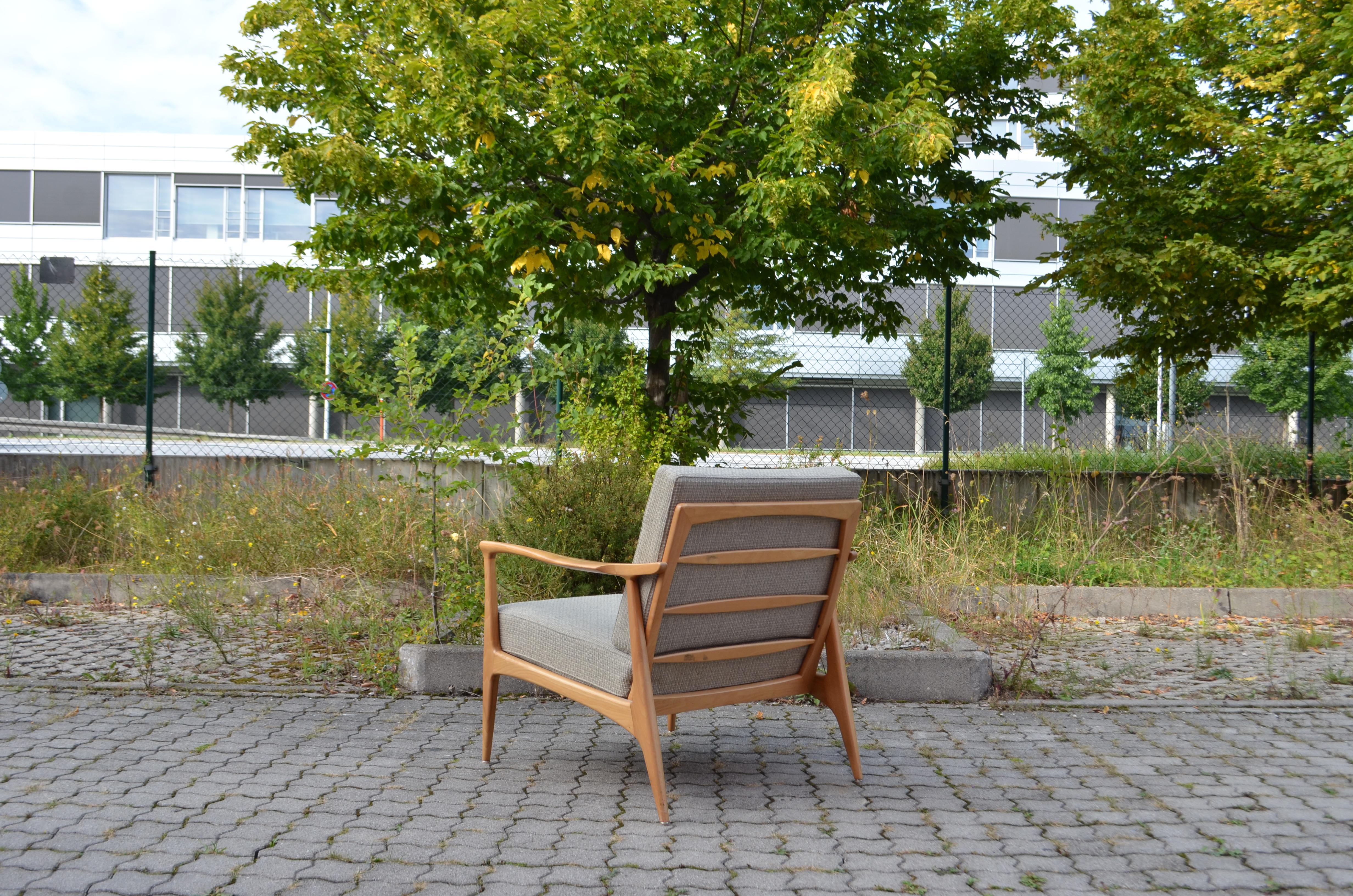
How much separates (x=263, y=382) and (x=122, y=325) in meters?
3.86

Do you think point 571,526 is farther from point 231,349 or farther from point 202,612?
point 231,349

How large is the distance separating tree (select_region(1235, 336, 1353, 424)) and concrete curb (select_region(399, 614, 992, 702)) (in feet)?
55.3

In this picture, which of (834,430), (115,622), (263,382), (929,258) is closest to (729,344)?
(263,382)

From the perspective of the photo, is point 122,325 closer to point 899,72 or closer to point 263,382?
point 263,382

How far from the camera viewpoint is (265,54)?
26.4 feet

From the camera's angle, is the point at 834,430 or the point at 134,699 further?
the point at 834,430

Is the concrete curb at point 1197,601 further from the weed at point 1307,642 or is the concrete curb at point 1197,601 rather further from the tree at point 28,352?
the tree at point 28,352

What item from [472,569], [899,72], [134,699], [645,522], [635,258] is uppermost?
[899,72]

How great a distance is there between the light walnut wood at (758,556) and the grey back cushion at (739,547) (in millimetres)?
14

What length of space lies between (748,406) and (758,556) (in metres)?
5.71

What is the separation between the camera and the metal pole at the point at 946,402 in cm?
887

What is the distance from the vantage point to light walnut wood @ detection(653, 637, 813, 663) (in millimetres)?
3387

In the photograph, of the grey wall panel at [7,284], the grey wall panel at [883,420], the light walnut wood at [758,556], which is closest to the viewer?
the light walnut wood at [758,556]

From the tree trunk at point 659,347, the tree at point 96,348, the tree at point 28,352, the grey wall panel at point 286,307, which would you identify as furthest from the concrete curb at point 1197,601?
the grey wall panel at point 286,307
